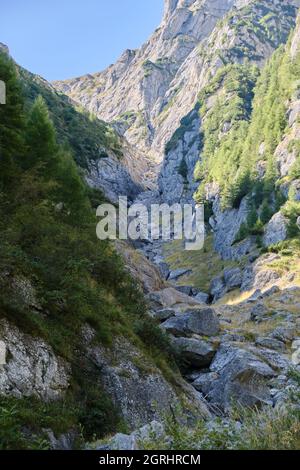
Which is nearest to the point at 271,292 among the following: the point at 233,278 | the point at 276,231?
the point at 233,278

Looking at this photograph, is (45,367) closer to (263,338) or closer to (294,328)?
(263,338)

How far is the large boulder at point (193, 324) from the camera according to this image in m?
21.2

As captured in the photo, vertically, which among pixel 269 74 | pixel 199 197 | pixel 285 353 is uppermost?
pixel 269 74

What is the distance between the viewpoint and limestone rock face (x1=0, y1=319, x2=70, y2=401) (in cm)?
878

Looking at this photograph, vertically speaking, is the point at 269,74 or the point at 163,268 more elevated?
the point at 269,74

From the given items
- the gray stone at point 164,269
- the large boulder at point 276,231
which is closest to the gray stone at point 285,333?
the large boulder at point 276,231

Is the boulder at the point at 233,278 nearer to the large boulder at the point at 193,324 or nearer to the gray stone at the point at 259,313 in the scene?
the gray stone at the point at 259,313

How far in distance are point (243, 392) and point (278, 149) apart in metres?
76.8

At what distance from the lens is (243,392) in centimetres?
1506

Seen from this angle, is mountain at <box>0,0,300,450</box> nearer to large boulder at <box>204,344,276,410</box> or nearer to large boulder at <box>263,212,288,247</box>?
large boulder at <box>204,344,276,410</box>

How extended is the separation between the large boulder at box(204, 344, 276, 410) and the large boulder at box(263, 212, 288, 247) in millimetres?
39274
